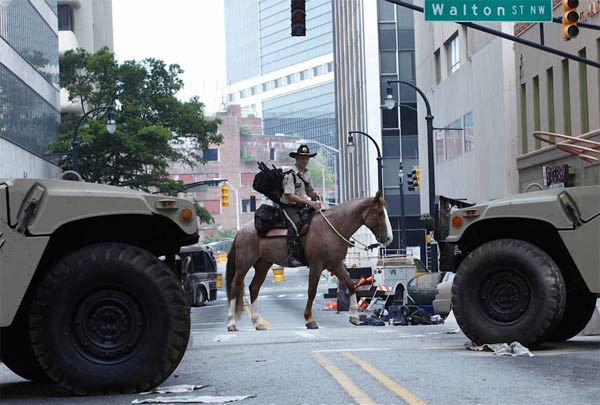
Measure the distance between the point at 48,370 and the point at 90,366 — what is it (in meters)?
0.30

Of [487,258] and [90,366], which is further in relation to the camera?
[487,258]

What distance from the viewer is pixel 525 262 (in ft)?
40.6

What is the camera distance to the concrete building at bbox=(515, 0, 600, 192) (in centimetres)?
3740

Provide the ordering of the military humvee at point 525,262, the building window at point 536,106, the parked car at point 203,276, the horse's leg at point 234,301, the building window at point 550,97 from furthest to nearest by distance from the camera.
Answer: the parked car at point 203,276 < the building window at point 536,106 < the building window at point 550,97 < the horse's leg at point 234,301 < the military humvee at point 525,262

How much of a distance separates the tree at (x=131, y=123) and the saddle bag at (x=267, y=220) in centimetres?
4583

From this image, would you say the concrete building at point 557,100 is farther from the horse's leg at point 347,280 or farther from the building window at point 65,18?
the building window at point 65,18

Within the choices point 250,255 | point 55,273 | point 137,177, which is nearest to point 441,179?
point 137,177

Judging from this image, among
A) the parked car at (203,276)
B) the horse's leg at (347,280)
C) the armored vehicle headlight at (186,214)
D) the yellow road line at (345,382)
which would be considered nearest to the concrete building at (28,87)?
the parked car at (203,276)

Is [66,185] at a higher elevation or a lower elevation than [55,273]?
higher

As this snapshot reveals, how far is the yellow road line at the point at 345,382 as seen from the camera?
27.3ft

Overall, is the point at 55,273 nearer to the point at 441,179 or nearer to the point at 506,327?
the point at 506,327

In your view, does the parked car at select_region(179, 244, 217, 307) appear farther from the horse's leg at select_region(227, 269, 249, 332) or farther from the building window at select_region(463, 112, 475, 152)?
the horse's leg at select_region(227, 269, 249, 332)

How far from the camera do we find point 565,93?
4097 centimetres

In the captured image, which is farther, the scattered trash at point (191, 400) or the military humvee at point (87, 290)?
the military humvee at point (87, 290)
